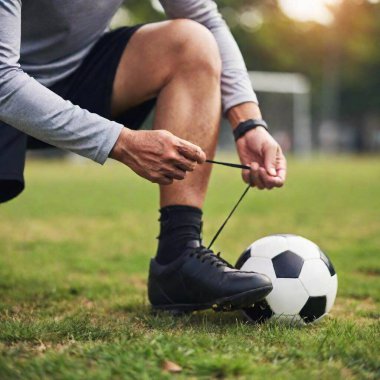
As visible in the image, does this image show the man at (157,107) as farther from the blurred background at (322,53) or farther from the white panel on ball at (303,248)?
the blurred background at (322,53)

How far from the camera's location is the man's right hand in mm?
2314

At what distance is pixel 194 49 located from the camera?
2885mm

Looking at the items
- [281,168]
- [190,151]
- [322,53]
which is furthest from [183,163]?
[322,53]

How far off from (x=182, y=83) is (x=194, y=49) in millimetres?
146

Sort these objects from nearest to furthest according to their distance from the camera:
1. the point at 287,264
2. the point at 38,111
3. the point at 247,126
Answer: the point at 38,111 → the point at 287,264 → the point at 247,126

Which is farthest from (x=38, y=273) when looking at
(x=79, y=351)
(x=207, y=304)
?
(x=79, y=351)

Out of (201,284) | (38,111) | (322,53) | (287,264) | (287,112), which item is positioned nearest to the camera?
(38,111)

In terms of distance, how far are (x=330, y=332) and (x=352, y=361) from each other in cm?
37

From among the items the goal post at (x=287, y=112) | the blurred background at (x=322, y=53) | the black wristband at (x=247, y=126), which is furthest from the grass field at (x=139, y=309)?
the blurred background at (x=322, y=53)

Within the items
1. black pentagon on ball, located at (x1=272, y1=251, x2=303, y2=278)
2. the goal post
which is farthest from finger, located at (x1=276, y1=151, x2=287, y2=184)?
the goal post

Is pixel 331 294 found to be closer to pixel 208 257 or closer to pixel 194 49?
pixel 208 257

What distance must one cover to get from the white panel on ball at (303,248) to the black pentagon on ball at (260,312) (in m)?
0.27

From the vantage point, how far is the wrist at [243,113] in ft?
9.82

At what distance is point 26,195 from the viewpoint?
30.0 feet
